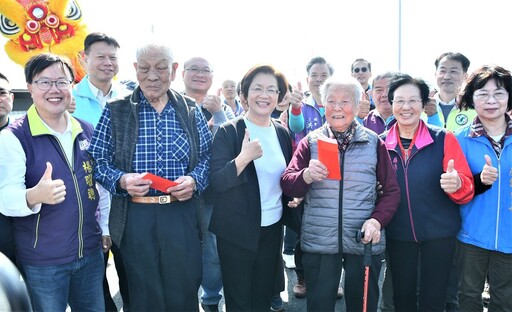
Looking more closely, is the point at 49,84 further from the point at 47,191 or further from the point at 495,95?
the point at 495,95

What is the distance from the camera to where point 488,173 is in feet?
8.05

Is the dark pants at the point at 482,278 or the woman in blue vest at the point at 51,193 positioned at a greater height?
the woman in blue vest at the point at 51,193

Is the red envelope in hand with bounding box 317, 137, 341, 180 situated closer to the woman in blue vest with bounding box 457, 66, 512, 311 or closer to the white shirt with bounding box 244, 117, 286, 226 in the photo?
the white shirt with bounding box 244, 117, 286, 226

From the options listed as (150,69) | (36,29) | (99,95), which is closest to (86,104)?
(99,95)

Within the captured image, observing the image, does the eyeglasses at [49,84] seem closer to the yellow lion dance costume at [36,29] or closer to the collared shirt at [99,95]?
the collared shirt at [99,95]

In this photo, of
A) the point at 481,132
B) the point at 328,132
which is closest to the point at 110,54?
the point at 328,132

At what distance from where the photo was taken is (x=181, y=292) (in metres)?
2.45

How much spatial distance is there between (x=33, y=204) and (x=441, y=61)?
12.6 ft

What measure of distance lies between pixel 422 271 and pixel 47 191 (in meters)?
2.43

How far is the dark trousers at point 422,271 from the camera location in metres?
2.60

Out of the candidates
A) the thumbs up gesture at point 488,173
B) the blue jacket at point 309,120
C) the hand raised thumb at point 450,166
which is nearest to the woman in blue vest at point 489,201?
the thumbs up gesture at point 488,173

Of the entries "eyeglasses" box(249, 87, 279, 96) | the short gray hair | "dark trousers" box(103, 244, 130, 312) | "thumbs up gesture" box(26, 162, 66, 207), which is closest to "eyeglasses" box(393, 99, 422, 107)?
the short gray hair

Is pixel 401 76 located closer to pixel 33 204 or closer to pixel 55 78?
pixel 55 78

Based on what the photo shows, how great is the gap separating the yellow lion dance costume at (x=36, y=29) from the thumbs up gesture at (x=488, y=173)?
745cm
